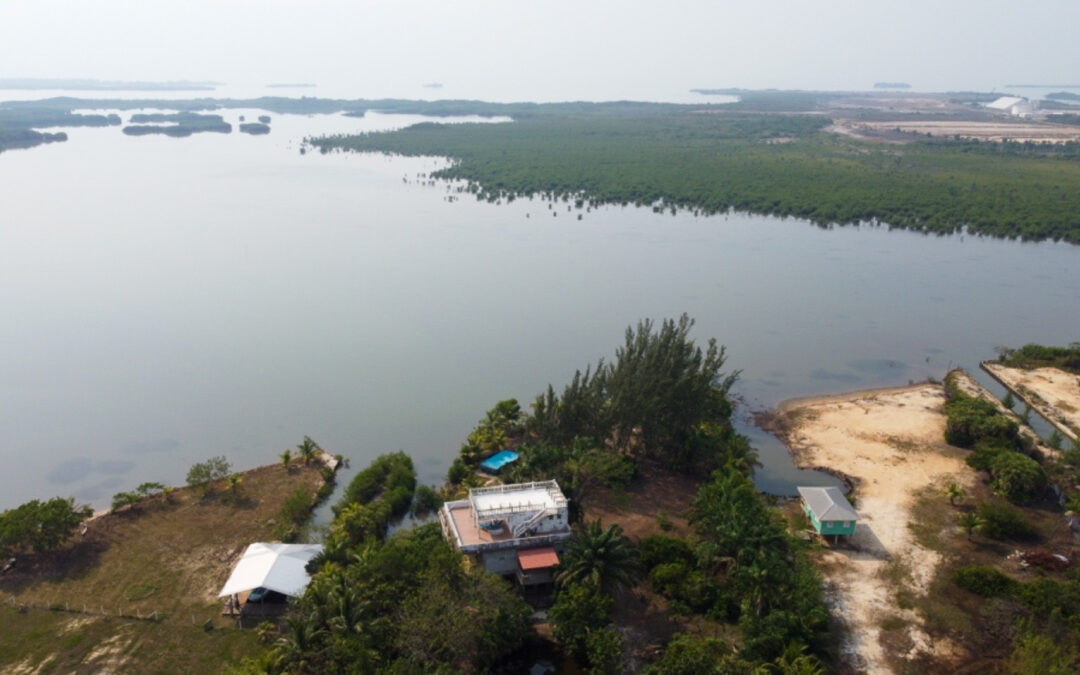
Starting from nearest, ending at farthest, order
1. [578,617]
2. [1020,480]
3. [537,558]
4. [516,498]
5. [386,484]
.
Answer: [578,617] → [537,558] → [516,498] → [1020,480] → [386,484]

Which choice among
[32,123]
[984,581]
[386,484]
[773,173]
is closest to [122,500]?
[386,484]

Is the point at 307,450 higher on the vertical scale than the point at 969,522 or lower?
lower

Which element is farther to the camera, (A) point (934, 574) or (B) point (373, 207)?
(B) point (373, 207)

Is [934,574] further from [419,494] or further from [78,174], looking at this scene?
[78,174]

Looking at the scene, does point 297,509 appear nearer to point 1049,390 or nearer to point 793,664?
point 793,664

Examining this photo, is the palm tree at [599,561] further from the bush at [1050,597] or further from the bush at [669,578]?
the bush at [1050,597]

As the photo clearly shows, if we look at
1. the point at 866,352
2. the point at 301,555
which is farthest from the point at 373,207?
the point at 301,555

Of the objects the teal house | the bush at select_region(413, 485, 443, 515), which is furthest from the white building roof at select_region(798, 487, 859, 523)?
the bush at select_region(413, 485, 443, 515)
